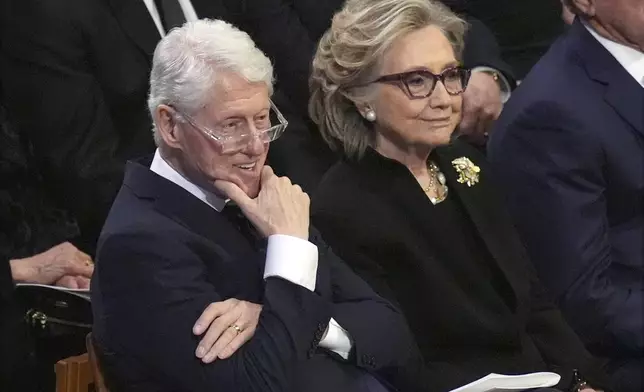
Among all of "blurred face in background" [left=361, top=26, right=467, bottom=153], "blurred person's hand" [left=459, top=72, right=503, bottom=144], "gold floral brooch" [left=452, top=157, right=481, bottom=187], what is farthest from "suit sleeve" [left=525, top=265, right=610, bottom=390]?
"blurred person's hand" [left=459, top=72, right=503, bottom=144]

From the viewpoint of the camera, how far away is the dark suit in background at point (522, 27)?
3227 millimetres

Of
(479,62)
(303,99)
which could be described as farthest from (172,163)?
(479,62)

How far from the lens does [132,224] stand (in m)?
1.72

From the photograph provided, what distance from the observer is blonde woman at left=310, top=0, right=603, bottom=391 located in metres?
2.10

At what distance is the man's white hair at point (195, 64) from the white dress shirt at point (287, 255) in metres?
0.08

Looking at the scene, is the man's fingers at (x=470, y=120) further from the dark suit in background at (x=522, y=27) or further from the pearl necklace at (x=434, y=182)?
the pearl necklace at (x=434, y=182)

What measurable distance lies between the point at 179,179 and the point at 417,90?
0.61m

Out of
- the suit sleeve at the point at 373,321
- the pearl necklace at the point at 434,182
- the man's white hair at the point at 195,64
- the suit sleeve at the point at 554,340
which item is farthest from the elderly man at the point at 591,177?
the man's white hair at the point at 195,64

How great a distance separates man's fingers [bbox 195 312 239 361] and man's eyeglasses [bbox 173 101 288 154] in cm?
32

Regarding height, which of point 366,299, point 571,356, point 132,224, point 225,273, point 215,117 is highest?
point 215,117

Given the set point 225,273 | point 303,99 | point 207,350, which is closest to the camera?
point 207,350

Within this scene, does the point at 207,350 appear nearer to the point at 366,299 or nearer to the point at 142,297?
the point at 142,297

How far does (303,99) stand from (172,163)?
966mm

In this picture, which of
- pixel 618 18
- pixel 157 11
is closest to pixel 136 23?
pixel 157 11
